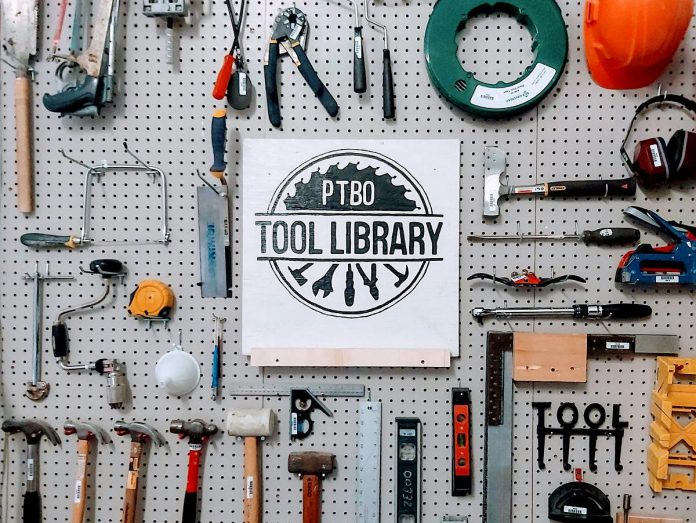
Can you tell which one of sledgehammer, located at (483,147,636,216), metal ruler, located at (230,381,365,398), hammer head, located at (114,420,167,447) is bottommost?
hammer head, located at (114,420,167,447)

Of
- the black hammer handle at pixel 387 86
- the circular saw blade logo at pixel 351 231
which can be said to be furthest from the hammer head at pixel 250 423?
the black hammer handle at pixel 387 86

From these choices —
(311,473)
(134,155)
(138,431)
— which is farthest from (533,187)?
(138,431)

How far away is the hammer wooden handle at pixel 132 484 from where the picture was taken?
1.32 metres

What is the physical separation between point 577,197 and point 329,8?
0.82 meters

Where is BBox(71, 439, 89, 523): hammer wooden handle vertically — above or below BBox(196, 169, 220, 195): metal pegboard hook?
below

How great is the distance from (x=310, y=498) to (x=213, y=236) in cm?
74

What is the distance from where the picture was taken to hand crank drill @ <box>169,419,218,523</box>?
1315 millimetres

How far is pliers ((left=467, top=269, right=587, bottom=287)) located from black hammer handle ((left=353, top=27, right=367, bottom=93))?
576 millimetres

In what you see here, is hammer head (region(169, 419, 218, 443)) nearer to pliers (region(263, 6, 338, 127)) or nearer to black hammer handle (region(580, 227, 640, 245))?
pliers (region(263, 6, 338, 127))

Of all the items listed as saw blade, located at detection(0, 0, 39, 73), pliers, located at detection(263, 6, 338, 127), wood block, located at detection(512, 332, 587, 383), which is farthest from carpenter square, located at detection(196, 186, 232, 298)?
Result: wood block, located at detection(512, 332, 587, 383)

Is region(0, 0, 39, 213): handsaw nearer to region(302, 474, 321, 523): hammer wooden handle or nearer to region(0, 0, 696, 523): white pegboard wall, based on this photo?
region(0, 0, 696, 523): white pegboard wall

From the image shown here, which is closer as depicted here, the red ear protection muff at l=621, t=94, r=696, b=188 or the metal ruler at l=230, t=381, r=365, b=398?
the red ear protection muff at l=621, t=94, r=696, b=188

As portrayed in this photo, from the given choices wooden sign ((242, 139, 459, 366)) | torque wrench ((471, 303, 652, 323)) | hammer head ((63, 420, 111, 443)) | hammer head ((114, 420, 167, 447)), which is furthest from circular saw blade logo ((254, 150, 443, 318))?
hammer head ((63, 420, 111, 443))

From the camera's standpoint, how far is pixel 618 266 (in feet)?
4.34
